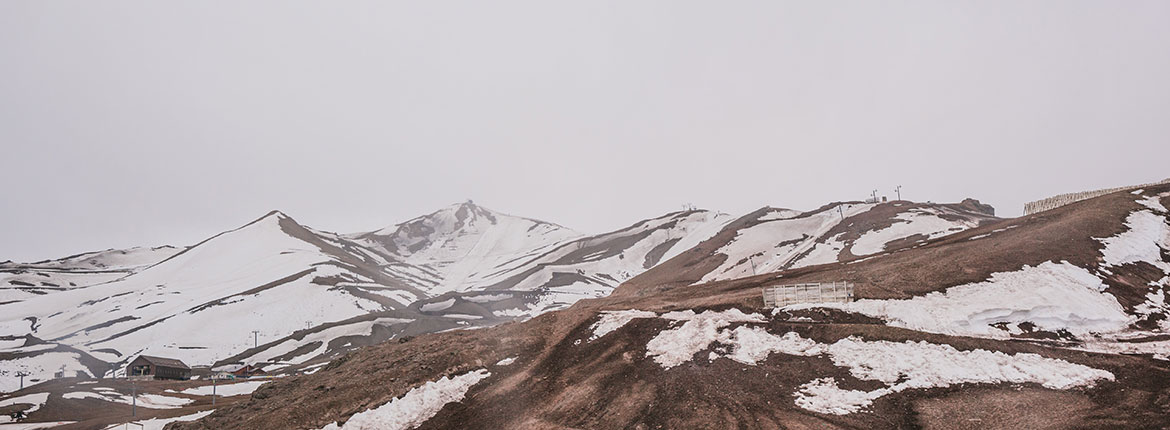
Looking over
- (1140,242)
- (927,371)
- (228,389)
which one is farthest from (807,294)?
(228,389)

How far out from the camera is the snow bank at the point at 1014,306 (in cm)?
2470

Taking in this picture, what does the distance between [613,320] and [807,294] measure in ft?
35.8

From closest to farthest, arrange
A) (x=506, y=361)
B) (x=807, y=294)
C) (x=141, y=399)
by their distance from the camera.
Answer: (x=506, y=361) < (x=807, y=294) < (x=141, y=399)

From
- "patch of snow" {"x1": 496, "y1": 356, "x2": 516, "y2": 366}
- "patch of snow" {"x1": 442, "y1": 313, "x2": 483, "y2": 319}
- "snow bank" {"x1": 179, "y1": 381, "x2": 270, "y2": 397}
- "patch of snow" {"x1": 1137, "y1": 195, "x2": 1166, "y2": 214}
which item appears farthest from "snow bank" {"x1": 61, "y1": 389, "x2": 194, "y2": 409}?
"patch of snow" {"x1": 1137, "y1": 195, "x2": 1166, "y2": 214}

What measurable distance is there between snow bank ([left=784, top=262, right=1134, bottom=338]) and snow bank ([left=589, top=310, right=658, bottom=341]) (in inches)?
325

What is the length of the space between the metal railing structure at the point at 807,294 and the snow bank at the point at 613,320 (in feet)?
22.2

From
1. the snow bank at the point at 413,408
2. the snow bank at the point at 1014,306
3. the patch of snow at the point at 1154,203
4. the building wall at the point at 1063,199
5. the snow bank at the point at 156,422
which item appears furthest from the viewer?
the building wall at the point at 1063,199

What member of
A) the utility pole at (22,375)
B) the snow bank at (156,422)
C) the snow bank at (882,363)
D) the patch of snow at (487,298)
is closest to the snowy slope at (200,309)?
the utility pole at (22,375)

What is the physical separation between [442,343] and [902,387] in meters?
24.3

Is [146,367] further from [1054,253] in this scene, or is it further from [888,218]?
[888,218]

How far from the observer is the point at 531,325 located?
33.8 m

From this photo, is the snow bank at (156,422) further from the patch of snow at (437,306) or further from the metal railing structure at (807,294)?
the patch of snow at (437,306)

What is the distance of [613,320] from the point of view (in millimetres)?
30844

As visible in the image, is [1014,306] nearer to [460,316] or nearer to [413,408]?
[413,408]
